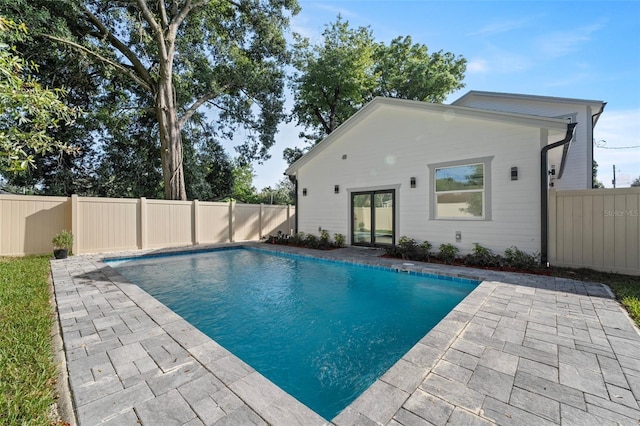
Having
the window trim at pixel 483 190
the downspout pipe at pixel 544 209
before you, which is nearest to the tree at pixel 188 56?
the window trim at pixel 483 190

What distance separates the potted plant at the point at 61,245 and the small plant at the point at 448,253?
1035cm

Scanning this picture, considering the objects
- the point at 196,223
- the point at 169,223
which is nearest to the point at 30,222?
the point at 169,223

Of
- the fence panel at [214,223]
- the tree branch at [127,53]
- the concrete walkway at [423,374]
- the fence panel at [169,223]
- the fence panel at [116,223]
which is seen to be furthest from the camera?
the tree branch at [127,53]

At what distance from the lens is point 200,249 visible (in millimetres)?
10070

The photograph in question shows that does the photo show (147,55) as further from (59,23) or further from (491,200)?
(491,200)

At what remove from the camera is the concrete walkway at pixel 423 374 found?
1760mm

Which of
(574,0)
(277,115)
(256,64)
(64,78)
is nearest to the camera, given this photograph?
(574,0)

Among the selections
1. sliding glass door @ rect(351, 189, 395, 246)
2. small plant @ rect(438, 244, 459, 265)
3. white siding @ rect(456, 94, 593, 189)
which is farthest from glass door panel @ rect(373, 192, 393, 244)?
white siding @ rect(456, 94, 593, 189)

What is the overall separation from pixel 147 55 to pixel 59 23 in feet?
11.7

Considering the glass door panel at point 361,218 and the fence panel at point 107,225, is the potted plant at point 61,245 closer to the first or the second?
the fence panel at point 107,225

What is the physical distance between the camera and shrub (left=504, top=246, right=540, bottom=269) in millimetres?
5984

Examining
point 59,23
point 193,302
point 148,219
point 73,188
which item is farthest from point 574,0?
point 73,188

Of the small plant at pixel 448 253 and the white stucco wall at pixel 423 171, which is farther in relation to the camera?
the small plant at pixel 448 253

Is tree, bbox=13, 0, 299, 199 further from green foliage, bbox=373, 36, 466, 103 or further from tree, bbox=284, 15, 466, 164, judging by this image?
green foliage, bbox=373, 36, 466, 103
